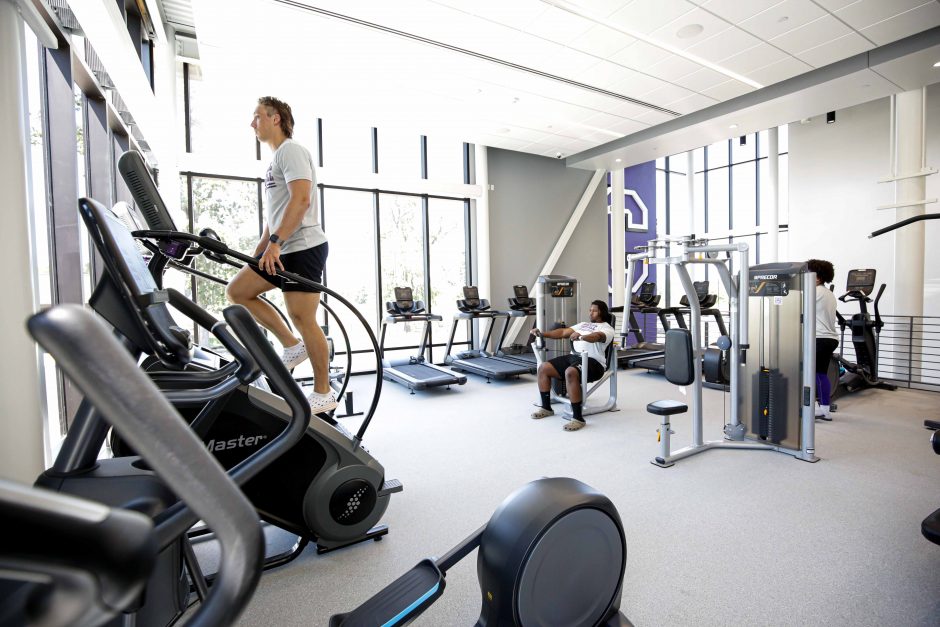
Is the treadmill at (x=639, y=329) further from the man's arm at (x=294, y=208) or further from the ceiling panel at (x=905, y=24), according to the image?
the man's arm at (x=294, y=208)

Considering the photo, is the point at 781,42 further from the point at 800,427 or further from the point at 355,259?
the point at 355,259

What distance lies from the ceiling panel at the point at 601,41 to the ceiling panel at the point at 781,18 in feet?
3.61

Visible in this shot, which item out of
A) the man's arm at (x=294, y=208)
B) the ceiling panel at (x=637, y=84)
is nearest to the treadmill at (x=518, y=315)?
the ceiling panel at (x=637, y=84)

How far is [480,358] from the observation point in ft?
24.4

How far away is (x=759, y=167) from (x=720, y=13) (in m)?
8.85

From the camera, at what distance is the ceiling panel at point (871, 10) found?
418cm

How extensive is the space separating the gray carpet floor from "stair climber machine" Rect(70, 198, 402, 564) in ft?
0.80

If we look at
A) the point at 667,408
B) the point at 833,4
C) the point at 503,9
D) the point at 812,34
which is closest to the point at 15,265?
the point at 667,408

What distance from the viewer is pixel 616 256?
952 cm

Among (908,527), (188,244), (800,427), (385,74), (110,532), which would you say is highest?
(385,74)

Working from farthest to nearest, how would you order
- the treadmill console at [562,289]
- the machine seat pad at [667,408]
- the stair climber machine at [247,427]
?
the treadmill console at [562,289]
the machine seat pad at [667,408]
the stair climber machine at [247,427]

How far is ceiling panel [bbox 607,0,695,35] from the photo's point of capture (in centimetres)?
420

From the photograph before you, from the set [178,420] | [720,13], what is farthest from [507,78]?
[178,420]

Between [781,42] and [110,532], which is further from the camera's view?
[781,42]
